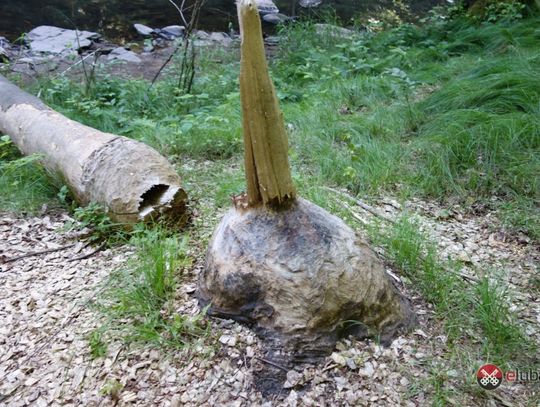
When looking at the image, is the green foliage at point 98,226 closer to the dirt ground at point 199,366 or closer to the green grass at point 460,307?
the dirt ground at point 199,366

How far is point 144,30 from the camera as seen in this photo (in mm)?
10016

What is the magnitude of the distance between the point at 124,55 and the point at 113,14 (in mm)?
3713

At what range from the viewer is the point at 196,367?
75.1 inches

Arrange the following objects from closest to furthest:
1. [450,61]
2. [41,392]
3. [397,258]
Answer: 1. [41,392]
2. [397,258]
3. [450,61]

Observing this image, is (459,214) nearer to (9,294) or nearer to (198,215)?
(198,215)

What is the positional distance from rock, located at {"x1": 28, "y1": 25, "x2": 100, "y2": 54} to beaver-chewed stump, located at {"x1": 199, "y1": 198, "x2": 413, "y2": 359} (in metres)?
7.61

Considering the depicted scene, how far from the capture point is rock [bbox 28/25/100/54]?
8.41 m

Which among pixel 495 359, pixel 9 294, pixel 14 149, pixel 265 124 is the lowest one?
pixel 495 359

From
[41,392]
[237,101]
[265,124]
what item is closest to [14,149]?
[237,101]

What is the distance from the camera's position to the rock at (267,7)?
11663 mm

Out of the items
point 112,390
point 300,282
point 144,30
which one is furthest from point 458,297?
point 144,30

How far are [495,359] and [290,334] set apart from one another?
85cm

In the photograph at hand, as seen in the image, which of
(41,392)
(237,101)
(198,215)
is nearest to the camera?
(41,392)

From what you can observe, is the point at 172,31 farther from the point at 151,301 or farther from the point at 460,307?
the point at 460,307
